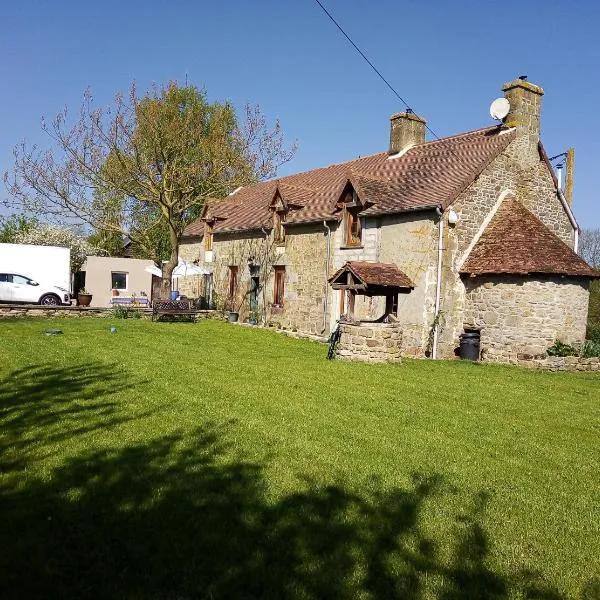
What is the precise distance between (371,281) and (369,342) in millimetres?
1511

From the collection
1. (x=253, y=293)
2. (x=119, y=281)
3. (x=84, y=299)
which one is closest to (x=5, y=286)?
(x=84, y=299)

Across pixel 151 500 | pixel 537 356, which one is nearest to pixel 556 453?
pixel 151 500

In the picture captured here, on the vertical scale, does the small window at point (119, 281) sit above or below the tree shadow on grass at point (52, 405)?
above

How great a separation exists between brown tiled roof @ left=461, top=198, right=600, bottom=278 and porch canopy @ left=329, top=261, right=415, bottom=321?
3250 millimetres

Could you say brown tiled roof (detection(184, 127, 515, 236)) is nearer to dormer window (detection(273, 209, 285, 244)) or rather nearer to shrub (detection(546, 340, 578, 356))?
dormer window (detection(273, 209, 285, 244))

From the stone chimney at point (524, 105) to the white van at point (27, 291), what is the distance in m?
20.7

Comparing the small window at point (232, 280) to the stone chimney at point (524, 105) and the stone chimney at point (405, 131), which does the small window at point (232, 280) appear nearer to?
the stone chimney at point (405, 131)

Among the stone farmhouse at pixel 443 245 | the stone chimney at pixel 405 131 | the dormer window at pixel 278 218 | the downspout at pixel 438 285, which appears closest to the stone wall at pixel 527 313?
the stone farmhouse at pixel 443 245

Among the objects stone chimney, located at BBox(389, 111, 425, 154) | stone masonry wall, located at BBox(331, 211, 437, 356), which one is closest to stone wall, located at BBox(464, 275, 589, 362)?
stone masonry wall, located at BBox(331, 211, 437, 356)

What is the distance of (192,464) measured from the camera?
545 centimetres

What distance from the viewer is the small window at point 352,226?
18641 millimetres

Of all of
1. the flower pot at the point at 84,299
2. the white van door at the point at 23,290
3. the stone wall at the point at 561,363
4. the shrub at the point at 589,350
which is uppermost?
the white van door at the point at 23,290

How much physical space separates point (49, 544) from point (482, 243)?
15.3 m

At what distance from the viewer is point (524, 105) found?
17.8 metres
